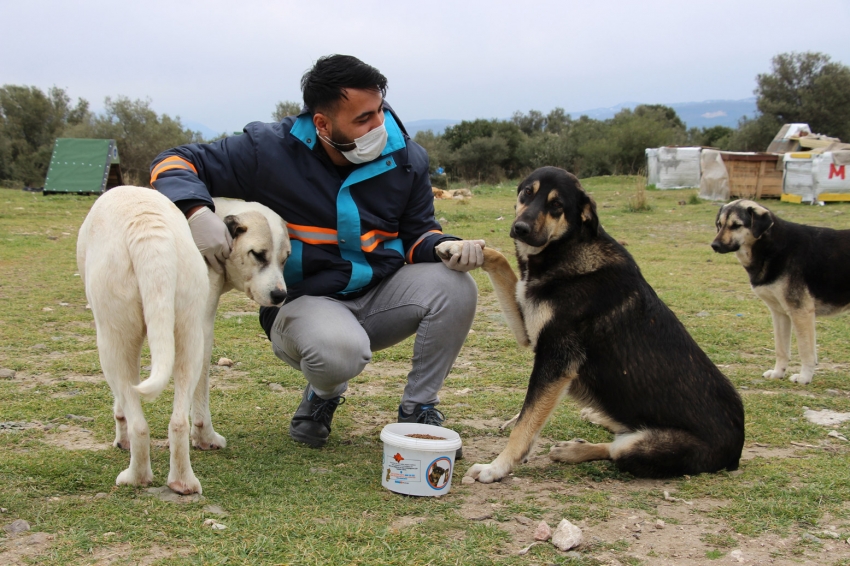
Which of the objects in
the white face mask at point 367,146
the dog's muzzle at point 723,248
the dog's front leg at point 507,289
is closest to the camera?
the white face mask at point 367,146

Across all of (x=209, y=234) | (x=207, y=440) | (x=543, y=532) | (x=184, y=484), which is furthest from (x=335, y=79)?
(x=543, y=532)

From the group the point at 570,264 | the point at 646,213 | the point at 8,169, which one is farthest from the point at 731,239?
the point at 8,169

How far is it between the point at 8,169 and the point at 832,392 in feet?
102

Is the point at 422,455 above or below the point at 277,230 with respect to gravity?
below

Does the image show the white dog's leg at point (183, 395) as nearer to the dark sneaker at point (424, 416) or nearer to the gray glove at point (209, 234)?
the gray glove at point (209, 234)

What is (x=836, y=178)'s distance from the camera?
15.0m

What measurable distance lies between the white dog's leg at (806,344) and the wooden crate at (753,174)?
1244cm

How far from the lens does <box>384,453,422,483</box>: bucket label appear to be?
8.77 feet

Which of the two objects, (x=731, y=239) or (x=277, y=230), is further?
(x=731, y=239)

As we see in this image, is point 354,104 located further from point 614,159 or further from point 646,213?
point 614,159

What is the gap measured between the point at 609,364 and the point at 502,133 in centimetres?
3558

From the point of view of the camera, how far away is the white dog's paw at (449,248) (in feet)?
11.1

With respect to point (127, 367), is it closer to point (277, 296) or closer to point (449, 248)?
point (277, 296)

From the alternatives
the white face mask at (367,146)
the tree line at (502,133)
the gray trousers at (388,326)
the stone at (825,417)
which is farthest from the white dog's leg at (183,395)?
the tree line at (502,133)
